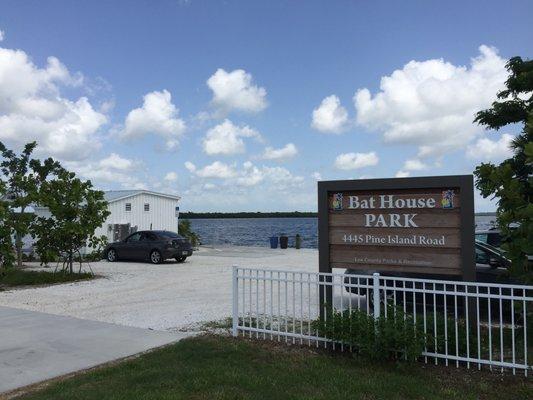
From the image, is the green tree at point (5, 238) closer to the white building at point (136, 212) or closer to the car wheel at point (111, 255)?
the car wheel at point (111, 255)

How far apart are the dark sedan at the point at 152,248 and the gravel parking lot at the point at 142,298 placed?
10.3ft

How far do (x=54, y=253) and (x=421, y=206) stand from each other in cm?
1248

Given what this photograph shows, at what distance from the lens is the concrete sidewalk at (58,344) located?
19.8 feet

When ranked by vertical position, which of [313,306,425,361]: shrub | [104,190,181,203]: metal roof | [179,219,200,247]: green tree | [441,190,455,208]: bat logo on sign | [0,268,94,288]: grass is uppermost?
[104,190,181,203]: metal roof

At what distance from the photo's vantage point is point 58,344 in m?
7.26

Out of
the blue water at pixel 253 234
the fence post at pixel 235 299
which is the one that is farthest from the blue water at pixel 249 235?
the fence post at pixel 235 299

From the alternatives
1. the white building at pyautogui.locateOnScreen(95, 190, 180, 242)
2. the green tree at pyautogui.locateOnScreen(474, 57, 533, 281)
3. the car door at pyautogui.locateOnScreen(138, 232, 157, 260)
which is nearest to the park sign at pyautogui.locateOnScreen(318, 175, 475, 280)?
the green tree at pyautogui.locateOnScreen(474, 57, 533, 281)

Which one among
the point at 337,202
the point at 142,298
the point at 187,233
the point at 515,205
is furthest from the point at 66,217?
the point at 187,233

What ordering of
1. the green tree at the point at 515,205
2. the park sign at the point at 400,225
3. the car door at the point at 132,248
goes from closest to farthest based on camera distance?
the green tree at the point at 515,205 → the park sign at the point at 400,225 → the car door at the point at 132,248

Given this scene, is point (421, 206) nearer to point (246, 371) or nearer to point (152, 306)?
point (246, 371)

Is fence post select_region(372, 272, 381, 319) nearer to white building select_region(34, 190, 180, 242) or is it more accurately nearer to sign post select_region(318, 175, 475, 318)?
sign post select_region(318, 175, 475, 318)

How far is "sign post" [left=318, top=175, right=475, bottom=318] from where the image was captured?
6.40m

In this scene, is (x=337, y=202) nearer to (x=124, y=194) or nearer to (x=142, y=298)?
(x=142, y=298)

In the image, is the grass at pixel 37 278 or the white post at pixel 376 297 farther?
the grass at pixel 37 278
